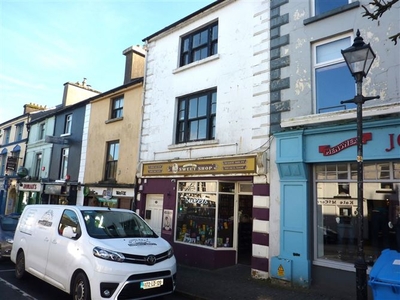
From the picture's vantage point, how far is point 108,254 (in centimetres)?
550

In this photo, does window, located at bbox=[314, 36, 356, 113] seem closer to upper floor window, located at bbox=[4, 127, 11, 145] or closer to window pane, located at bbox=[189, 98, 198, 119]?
window pane, located at bbox=[189, 98, 198, 119]

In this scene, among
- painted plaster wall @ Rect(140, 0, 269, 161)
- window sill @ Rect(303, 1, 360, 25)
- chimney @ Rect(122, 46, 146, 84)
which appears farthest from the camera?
chimney @ Rect(122, 46, 146, 84)

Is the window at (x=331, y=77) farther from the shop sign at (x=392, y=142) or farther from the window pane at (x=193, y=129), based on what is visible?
the window pane at (x=193, y=129)

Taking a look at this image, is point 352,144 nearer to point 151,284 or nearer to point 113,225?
point 151,284

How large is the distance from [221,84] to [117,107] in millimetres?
6797

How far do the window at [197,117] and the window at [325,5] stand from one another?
3941mm

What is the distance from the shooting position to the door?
11.9 meters

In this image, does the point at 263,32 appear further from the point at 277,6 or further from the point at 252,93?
the point at 252,93

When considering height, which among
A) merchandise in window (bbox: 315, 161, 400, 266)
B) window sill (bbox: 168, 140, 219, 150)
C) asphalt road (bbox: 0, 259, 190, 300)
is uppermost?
window sill (bbox: 168, 140, 219, 150)

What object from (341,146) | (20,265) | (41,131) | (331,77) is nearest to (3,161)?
(41,131)

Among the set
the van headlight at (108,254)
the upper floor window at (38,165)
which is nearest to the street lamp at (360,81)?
the van headlight at (108,254)

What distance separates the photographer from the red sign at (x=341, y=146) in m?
6.97

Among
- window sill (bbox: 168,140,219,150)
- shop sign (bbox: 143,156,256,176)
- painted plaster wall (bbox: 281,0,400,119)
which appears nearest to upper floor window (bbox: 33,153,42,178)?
shop sign (bbox: 143,156,256,176)

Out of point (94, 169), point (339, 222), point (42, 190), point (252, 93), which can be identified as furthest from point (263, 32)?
point (42, 190)
